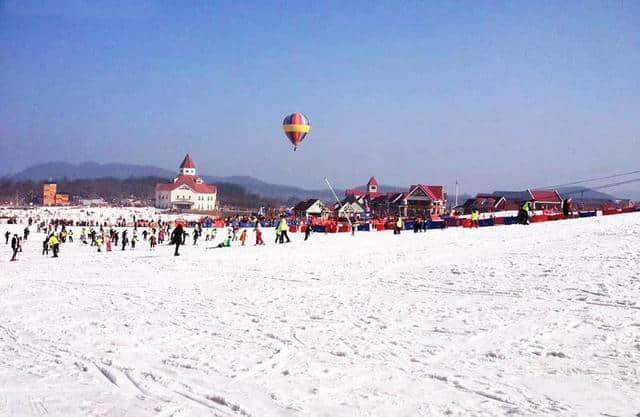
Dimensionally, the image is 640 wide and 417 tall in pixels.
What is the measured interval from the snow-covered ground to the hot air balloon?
3485 cm

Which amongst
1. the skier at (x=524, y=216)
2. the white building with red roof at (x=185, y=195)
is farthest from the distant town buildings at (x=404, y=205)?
the skier at (x=524, y=216)

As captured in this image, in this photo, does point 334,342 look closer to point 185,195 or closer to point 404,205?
point 404,205

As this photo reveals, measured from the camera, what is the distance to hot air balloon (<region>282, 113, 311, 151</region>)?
49.2 metres

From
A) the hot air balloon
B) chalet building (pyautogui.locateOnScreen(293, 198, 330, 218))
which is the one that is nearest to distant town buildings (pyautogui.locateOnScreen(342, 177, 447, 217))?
chalet building (pyautogui.locateOnScreen(293, 198, 330, 218))

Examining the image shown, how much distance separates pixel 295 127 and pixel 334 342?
140ft

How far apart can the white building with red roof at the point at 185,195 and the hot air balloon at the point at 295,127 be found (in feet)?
285

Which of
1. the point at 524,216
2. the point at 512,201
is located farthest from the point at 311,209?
the point at 524,216

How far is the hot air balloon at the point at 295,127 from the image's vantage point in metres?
49.2

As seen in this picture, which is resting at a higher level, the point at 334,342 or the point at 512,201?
the point at 512,201

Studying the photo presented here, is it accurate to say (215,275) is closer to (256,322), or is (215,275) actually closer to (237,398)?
(256,322)

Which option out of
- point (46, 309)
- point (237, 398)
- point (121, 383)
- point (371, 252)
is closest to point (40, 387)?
point (121, 383)

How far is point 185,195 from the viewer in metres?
135

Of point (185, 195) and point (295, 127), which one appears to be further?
point (185, 195)

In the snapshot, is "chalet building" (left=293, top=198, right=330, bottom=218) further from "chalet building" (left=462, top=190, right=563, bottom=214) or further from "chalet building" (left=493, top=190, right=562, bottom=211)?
"chalet building" (left=493, top=190, right=562, bottom=211)
